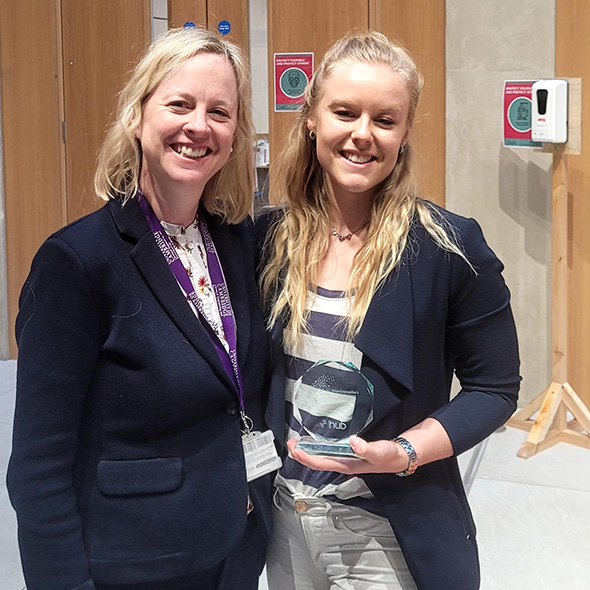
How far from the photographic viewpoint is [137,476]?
1.50m

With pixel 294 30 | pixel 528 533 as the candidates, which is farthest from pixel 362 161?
pixel 294 30

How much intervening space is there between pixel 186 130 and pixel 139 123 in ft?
0.38

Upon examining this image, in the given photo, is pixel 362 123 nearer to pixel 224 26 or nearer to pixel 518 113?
pixel 518 113

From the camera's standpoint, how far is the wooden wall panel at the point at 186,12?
532 cm

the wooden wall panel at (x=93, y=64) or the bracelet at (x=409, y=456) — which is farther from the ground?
the wooden wall panel at (x=93, y=64)

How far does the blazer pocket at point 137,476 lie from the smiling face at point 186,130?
466mm

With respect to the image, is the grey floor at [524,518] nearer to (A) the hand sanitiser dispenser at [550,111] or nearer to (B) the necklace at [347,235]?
(A) the hand sanitiser dispenser at [550,111]

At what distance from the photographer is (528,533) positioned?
3551mm

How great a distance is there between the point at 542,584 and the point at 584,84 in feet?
8.77

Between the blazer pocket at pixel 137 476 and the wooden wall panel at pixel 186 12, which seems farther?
the wooden wall panel at pixel 186 12

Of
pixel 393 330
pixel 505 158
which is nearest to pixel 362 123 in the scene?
pixel 393 330

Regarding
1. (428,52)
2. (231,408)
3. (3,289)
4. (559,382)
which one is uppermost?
(428,52)

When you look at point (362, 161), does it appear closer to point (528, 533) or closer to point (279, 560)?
point (279, 560)

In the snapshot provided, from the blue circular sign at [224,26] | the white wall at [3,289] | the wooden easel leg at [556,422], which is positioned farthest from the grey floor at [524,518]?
the blue circular sign at [224,26]
